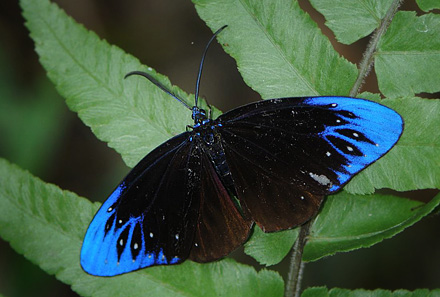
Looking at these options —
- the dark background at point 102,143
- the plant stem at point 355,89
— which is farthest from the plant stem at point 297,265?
the dark background at point 102,143

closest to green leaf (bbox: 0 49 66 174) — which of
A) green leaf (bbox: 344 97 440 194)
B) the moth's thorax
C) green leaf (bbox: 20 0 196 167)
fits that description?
green leaf (bbox: 20 0 196 167)

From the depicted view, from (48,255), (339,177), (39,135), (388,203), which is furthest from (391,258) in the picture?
(39,135)

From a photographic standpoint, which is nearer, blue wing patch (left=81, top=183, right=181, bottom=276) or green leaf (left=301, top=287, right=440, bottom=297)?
green leaf (left=301, top=287, right=440, bottom=297)

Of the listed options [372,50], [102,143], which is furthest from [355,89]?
[102,143]

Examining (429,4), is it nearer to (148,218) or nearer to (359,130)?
(359,130)

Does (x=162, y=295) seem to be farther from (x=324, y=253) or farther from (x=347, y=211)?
(x=347, y=211)

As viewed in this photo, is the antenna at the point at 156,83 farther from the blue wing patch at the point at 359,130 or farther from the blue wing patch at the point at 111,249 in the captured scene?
the blue wing patch at the point at 359,130

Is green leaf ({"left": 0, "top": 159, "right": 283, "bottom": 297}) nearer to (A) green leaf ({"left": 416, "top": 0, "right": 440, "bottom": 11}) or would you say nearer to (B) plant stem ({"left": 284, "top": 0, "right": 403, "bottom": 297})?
(B) plant stem ({"left": 284, "top": 0, "right": 403, "bottom": 297})
